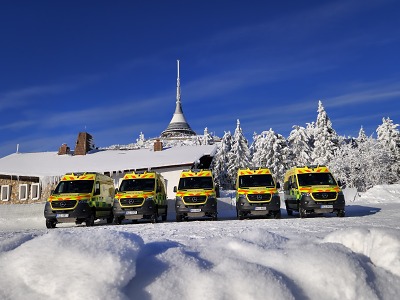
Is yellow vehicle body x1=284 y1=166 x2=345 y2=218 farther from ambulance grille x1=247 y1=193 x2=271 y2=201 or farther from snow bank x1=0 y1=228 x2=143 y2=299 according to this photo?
snow bank x1=0 y1=228 x2=143 y2=299

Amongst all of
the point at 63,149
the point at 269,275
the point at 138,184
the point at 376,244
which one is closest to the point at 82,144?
the point at 63,149

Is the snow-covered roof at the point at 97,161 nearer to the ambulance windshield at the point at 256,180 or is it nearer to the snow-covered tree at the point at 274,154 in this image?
the ambulance windshield at the point at 256,180

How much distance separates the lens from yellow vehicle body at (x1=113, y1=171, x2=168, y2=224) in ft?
55.9

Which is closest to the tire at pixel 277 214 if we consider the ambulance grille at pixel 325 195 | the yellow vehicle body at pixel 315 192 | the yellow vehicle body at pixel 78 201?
the yellow vehicle body at pixel 315 192

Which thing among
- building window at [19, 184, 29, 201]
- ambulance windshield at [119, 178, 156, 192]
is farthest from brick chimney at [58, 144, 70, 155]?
ambulance windshield at [119, 178, 156, 192]

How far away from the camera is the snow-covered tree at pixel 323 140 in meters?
54.8

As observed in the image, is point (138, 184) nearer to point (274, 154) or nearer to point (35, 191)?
point (35, 191)

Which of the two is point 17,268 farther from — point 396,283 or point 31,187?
point 31,187

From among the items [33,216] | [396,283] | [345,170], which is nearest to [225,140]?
[345,170]

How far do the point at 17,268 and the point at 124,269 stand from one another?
86cm

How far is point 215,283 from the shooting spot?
10.4ft

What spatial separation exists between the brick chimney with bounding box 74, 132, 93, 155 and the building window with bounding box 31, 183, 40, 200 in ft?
20.0

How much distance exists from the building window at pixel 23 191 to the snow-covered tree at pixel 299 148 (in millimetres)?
38122

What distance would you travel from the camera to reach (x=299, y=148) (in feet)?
194
